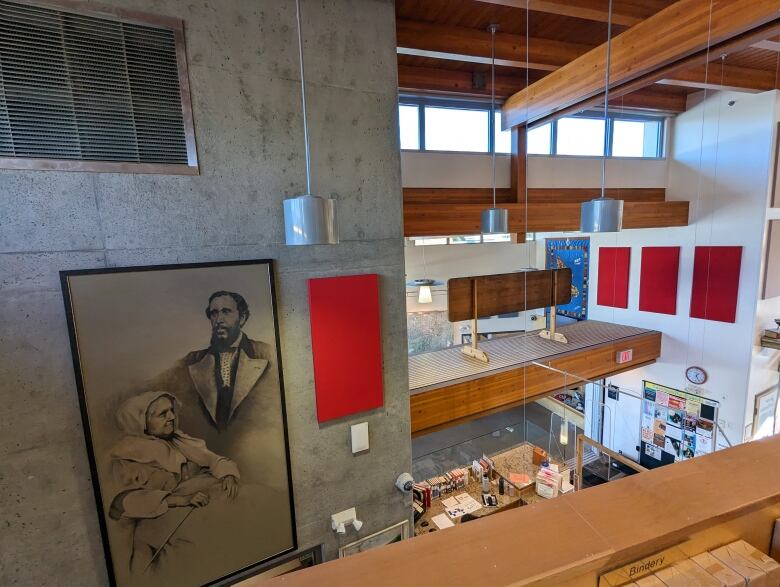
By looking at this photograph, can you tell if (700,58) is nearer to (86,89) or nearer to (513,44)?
(513,44)

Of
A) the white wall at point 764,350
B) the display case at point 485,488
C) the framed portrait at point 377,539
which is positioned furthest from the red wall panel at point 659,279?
the framed portrait at point 377,539

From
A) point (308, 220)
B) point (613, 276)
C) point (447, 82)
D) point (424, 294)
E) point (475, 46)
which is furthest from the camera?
point (613, 276)

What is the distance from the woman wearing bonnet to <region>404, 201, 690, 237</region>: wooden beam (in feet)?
11.1

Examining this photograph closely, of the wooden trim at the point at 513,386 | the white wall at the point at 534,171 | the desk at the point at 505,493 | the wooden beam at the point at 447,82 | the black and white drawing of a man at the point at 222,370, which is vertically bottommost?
the desk at the point at 505,493

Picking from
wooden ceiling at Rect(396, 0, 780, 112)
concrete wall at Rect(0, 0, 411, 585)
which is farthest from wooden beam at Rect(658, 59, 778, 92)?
A: concrete wall at Rect(0, 0, 411, 585)

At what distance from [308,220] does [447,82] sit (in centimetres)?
410

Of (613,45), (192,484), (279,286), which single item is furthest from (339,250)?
(613,45)

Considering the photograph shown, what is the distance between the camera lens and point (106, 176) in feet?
7.43

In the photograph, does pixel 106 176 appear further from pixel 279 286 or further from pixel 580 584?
pixel 580 584

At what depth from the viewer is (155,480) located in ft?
8.14

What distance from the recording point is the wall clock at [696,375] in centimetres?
642

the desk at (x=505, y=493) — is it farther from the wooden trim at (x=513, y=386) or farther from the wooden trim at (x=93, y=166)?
the wooden trim at (x=93, y=166)

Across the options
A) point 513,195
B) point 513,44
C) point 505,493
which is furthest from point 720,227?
point 505,493

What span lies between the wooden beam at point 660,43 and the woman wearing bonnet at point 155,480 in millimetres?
4858
